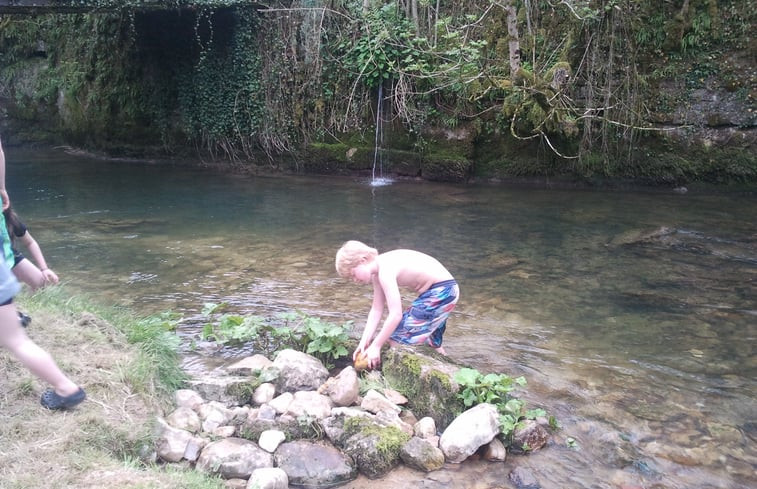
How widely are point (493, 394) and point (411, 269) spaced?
40.0 inches

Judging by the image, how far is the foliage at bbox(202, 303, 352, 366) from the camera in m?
4.07

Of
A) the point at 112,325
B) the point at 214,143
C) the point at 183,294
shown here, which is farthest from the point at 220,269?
the point at 214,143

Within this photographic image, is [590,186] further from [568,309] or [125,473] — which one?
[125,473]

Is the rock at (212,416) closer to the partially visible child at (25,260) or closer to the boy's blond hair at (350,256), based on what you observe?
the boy's blond hair at (350,256)

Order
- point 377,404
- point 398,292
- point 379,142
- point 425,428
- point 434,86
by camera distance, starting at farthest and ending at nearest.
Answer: point 379,142 < point 434,86 < point 398,292 < point 377,404 < point 425,428

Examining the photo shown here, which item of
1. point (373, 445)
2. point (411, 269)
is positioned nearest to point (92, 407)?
point (373, 445)

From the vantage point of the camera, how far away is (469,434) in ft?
10.3

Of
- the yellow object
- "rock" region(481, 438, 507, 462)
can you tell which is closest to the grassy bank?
the yellow object

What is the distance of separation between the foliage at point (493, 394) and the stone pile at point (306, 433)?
93mm

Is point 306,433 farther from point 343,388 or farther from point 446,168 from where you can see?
point 446,168

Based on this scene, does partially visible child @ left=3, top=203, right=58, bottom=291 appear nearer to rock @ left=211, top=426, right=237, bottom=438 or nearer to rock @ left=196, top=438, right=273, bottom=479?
rock @ left=211, top=426, right=237, bottom=438

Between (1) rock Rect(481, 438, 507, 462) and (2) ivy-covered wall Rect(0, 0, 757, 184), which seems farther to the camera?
(2) ivy-covered wall Rect(0, 0, 757, 184)

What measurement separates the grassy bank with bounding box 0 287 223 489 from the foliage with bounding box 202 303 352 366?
467mm

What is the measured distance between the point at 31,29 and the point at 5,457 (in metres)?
18.7
